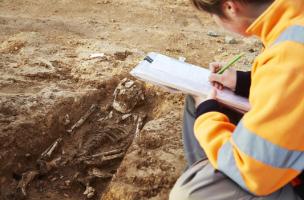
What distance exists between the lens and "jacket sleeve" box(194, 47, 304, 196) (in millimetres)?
1471

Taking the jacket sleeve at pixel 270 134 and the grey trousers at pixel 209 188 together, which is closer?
the jacket sleeve at pixel 270 134

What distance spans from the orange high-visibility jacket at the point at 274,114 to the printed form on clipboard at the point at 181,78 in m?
0.53

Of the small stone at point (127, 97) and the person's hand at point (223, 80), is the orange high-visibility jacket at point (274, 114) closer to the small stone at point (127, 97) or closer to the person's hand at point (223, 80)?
the person's hand at point (223, 80)

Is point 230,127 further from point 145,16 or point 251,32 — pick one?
point 145,16

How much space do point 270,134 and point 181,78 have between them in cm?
89

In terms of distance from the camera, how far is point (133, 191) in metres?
2.63

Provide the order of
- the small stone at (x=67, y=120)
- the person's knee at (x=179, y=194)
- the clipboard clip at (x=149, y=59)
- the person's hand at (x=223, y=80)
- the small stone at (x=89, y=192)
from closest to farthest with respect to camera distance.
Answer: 1. the person's knee at (x=179, y=194)
2. the person's hand at (x=223, y=80)
3. the clipboard clip at (x=149, y=59)
4. the small stone at (x=89, y=192)
5. the small stone at (x=67, y=120)

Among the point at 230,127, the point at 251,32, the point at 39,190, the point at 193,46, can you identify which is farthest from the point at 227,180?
the point at 193,46

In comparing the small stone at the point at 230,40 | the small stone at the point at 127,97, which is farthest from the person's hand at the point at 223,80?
the small stone at the point at 230,40

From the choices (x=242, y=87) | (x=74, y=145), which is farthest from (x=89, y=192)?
(x=242, y=87)

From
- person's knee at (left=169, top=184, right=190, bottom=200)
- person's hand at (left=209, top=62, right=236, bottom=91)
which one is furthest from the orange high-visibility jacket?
person's hand at (left=209, top=62, right=236, bottom=91)

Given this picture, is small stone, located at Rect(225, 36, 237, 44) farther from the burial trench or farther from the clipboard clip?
the clipboard clip

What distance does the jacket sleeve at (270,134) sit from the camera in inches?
57.9

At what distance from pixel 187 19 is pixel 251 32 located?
436 centimetres
